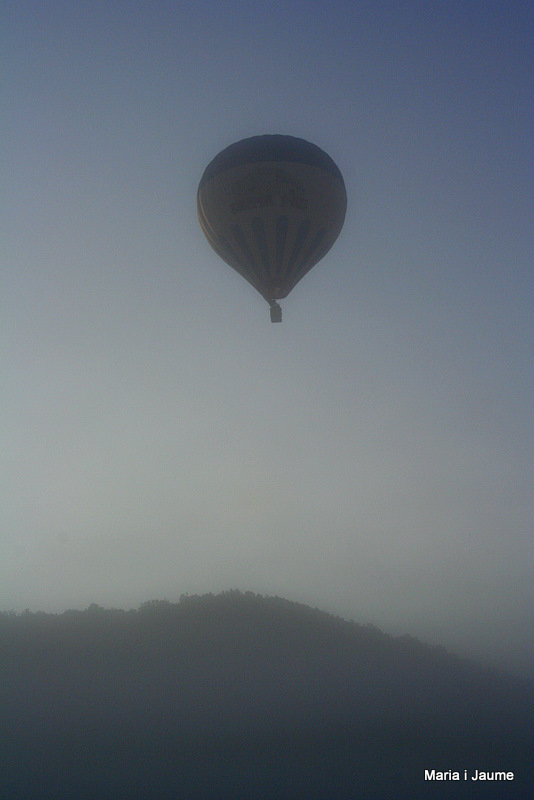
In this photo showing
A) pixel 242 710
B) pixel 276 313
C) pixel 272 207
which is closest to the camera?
pixel 272 207

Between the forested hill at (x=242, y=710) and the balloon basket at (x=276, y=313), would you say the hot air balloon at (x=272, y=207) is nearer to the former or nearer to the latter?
the balloon basket at (x=276, y=313)

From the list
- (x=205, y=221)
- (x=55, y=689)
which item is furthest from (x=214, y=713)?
(x=205, y=221)

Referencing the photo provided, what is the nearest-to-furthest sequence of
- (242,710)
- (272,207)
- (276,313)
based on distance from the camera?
(272,207), (276,313), (242,710)

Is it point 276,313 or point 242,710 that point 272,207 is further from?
point 242,710

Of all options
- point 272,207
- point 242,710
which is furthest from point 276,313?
point 242,710

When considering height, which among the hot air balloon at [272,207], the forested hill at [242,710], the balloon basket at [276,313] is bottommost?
the forested hill at [242,710]

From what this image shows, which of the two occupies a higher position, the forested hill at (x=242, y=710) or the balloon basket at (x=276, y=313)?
the balloon basket at (x=276, y=313)

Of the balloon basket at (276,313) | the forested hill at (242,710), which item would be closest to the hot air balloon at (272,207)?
the balloon basket at (276,313)
